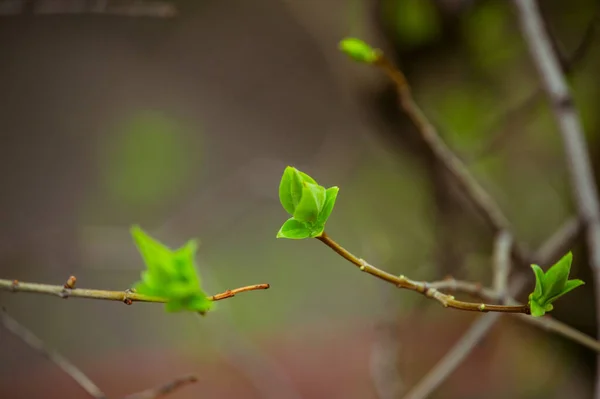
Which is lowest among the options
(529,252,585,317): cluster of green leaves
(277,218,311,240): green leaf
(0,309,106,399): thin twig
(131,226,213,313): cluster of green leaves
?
(529,252,585,317): cluster of green leaves

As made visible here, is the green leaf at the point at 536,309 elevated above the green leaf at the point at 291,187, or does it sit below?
below

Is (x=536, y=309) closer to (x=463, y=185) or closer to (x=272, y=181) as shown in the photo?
(x=463, y=185)

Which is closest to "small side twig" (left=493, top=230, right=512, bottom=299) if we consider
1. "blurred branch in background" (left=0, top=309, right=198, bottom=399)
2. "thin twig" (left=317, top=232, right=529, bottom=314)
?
"thin twig" (left=317, top=232, right=529, bottom=314)

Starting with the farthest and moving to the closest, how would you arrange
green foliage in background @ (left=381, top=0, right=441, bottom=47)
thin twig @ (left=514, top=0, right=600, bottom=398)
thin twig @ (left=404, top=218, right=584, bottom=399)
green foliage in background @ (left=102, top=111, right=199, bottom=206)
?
1. green foliage in background @ (left=102, top=111, right=199, bottom=206)
2. green foliage in background @ (left=381, top=0, right=441, bottom=47)
3. thin twig @ (left=514, top=0, right=600, bottom=398)
4. thin twig @ (left=404, top=218, right=584, bottom=399)

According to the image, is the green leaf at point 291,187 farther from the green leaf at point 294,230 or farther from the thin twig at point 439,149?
the thin twig at point 439,149

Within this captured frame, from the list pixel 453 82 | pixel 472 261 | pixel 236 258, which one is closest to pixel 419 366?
pixel 472 261

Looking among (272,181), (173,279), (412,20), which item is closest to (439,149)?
(173,279)

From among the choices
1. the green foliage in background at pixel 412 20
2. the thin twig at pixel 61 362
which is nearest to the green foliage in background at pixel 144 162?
the green foliage in background at pixel 412 20

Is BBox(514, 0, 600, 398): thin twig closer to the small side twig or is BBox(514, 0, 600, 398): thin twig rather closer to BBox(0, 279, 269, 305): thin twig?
the small side twig
